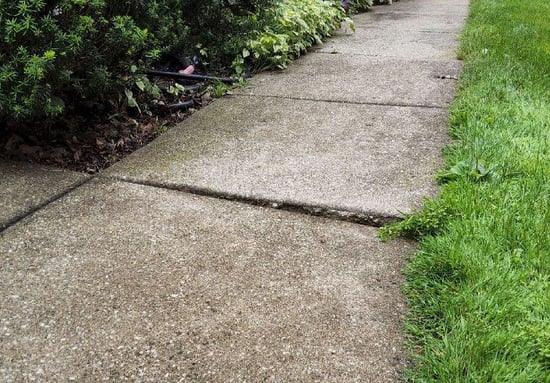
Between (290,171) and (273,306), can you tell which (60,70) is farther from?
(273,306)

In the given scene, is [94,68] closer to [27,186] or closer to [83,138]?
[83,138]

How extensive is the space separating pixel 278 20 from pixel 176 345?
400 centimetres

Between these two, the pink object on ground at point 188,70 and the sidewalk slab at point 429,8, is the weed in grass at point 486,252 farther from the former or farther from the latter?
the sidewalk slab at point 429,8

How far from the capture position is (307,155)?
2869 mm

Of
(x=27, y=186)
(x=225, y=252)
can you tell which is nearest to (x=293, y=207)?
(x=225, y=252)

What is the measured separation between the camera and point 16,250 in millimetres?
2023

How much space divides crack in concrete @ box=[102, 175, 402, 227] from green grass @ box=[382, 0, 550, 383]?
116 millimetres

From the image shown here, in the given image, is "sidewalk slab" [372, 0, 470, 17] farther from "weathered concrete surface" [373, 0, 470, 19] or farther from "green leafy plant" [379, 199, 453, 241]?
"green leafy plant" [379, 199, 453, 241]

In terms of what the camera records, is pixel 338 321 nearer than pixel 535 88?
Yes

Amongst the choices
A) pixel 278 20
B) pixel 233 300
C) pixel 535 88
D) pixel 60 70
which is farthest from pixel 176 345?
pixel 278 20

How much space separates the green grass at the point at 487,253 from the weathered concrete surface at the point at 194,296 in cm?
11

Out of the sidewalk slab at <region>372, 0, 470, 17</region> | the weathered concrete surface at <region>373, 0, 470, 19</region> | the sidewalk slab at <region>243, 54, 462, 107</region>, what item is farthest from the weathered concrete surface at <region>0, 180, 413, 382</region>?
the sidewalk slab at <region>372, 0, 470, 17</region>

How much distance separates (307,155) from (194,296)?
1.32 m

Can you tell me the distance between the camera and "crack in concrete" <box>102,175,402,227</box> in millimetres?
2225
